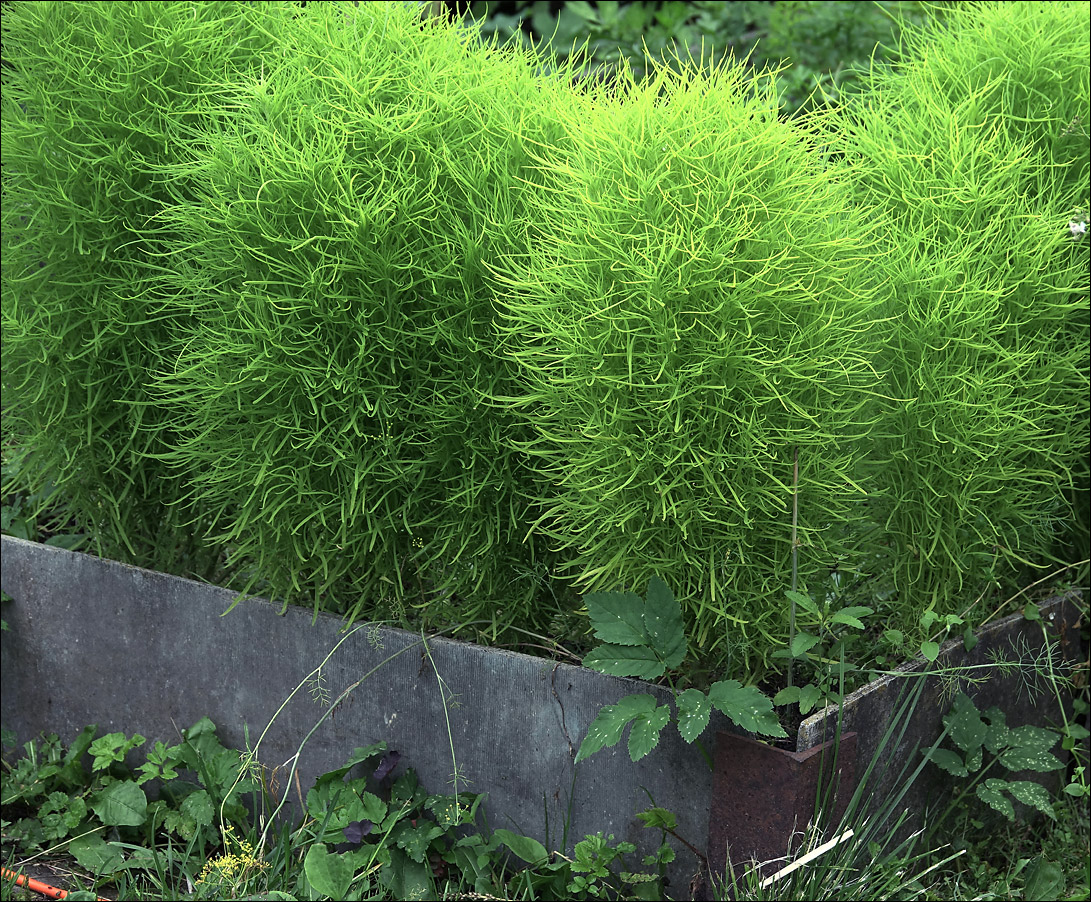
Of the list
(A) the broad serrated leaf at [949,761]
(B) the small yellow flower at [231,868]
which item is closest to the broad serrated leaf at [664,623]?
(A) the broad serrated leaf at [949,761]

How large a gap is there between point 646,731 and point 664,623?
0.57 feet

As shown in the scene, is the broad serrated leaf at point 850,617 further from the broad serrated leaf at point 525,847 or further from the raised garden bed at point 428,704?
the broad serrated leaf at point 525,847

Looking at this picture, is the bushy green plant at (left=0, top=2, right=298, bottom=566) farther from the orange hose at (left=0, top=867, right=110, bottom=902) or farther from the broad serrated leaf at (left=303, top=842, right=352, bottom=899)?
the broad serrated leaf at (left=303, top=842, right=352, bottom=899)

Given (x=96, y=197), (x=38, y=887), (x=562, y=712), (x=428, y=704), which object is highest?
(x=96, y=197)

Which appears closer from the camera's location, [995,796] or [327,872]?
[327,872]

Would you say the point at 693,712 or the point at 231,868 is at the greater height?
the point at 693,712

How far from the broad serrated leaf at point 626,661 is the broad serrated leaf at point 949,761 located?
61 cm

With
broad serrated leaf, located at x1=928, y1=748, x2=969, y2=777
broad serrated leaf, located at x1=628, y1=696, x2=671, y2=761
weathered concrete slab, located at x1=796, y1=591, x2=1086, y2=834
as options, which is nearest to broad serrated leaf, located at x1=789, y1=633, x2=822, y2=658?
weathered concrete slab, located at x1=796, y1=591, x2=1086, y2=834

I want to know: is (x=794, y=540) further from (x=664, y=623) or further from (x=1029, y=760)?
(x=1029, y=760)

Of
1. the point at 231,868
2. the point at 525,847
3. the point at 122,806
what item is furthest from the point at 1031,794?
the point at 122,806

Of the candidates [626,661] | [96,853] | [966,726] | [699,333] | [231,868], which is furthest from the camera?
[96,853]

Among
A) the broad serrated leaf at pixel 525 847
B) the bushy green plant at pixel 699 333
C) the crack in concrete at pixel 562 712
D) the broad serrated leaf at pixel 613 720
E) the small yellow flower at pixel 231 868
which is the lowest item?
the small yellow flower at pixel 231 868

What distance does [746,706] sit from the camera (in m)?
1.77

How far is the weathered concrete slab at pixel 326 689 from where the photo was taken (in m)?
2.03
